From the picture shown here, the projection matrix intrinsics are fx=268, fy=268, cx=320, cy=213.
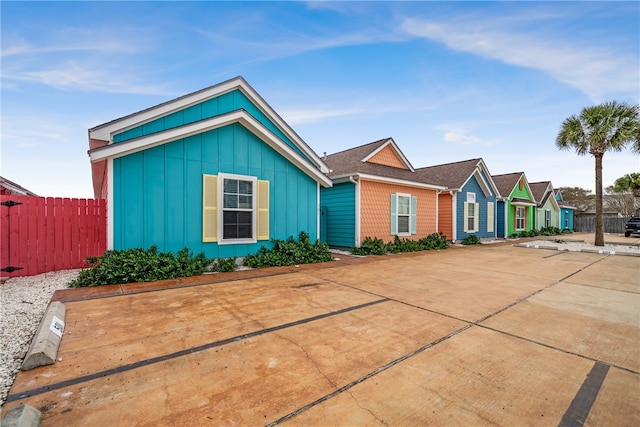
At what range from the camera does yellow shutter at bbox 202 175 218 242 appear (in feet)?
22.6

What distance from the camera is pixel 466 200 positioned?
15.9 meters

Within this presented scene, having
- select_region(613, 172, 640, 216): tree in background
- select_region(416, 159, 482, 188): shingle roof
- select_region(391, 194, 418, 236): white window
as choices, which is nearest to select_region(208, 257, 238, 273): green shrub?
select_region(391, 194, 418, 236): white window

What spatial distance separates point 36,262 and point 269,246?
17.6 feet

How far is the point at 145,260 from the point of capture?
5.78 meters

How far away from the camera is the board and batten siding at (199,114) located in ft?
22.8

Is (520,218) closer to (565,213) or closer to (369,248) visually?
(565,213)

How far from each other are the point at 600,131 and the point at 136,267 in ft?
66.2

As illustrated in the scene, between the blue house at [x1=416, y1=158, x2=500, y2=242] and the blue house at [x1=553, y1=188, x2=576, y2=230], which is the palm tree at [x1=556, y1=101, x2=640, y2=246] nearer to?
the blue house at [x1=416, y1=158, x2=500, y2=242]

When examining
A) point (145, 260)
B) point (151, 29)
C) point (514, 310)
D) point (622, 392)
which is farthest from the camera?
point (151, 29)

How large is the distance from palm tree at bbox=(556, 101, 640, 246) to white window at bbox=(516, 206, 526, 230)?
7.47 m

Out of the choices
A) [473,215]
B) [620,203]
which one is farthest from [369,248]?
[620,203]

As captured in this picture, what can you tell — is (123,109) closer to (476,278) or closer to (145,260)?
(145,260)

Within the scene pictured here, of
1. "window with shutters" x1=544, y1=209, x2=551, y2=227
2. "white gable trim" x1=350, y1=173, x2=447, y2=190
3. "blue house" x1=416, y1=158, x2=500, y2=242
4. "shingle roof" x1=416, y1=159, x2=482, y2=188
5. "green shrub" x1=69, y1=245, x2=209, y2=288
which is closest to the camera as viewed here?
"green shrub" x1=69, y1=245, x2=209, y2=288

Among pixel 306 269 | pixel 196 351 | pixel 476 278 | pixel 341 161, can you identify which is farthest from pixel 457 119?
pixel 196 351
